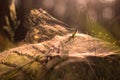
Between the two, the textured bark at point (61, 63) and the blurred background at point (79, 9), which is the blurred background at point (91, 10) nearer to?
the blurred background at point (79, 9)

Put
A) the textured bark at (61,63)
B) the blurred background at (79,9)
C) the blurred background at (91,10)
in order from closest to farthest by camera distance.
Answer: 1. the textured bark at (61,63)
2. the blurred background at (79,9)
3. the blurred background at (91,10)

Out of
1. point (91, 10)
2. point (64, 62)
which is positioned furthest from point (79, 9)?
point (64, 62)

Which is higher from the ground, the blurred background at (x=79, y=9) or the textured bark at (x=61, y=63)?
the blurred background at (x=79, y=9)

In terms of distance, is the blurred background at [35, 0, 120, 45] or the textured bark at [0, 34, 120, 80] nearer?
the textured bark at [0, 34, 120, 80]

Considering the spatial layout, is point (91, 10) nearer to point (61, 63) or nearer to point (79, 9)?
point (79, 9)

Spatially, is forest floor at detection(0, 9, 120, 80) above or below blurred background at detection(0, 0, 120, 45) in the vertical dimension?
below

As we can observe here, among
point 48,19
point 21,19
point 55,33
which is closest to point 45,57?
point 55,33

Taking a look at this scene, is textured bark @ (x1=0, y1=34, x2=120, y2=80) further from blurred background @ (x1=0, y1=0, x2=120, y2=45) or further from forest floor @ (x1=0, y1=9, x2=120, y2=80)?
blurred background @ (x1=0, y1=0, x2=120, y2=45)

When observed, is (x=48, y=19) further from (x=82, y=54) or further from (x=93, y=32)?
(x=82, y=54)

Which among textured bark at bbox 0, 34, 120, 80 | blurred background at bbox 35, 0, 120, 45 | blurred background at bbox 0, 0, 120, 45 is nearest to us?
textured bark at bbox 0, 34, 120, 80

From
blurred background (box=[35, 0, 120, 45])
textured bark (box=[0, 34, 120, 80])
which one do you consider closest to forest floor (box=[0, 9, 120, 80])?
textured bark (box=[0, 34, 120, 80])

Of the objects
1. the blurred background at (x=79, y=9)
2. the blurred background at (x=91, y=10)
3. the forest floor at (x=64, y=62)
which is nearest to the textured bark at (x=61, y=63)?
the forest floor at (x=64, y=62)
